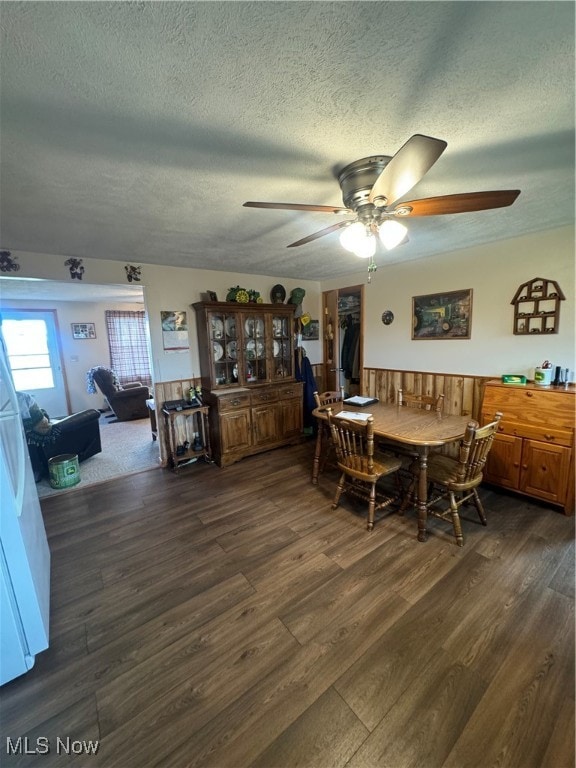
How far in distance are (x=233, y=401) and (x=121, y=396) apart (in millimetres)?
3086

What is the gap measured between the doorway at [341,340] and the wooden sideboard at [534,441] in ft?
7.61

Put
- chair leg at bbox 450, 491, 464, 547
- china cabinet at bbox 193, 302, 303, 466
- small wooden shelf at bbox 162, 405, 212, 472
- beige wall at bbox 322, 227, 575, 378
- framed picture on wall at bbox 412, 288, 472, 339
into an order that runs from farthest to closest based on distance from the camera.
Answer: china cabinet at bbox 193, 302, 303, 466 < small wooden shelf at bbox 162, 405, 212, 472 < framed picture on wall at bbox 412, 288, 472, 339 < beige wall at bbox 322, 227, 575, 378 < chair leg at bbox 450, 491, 464, 547

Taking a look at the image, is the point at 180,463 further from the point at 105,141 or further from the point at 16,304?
the point at 16,304

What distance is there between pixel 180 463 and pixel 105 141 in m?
3.16

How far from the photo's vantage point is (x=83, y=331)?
6.18 meters

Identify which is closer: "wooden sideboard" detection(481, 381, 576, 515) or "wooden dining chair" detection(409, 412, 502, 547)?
"wooden dining chair" detection(409, 412, 502, 547)

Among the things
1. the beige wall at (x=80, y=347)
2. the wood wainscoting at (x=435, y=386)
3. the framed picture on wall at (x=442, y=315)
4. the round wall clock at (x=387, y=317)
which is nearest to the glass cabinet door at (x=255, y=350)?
the wood wainscoting at (x=435, y=386)

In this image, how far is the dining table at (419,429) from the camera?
7.07ft

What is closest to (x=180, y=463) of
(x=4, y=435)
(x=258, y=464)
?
(x=258, y=464)

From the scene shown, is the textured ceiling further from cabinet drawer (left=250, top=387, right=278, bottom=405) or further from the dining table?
cabinet drawer (left=250, top=387, right=278, bottom=405)

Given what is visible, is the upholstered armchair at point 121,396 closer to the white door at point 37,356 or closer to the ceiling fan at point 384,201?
the white door at point 37,356

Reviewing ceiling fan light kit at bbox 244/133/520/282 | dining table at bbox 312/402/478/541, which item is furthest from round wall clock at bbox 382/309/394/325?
ceiling fan light kit at bbox 244/133/520/282

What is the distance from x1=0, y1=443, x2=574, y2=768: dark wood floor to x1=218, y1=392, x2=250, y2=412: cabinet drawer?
1368 millimetres

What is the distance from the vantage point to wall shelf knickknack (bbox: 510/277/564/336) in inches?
103
